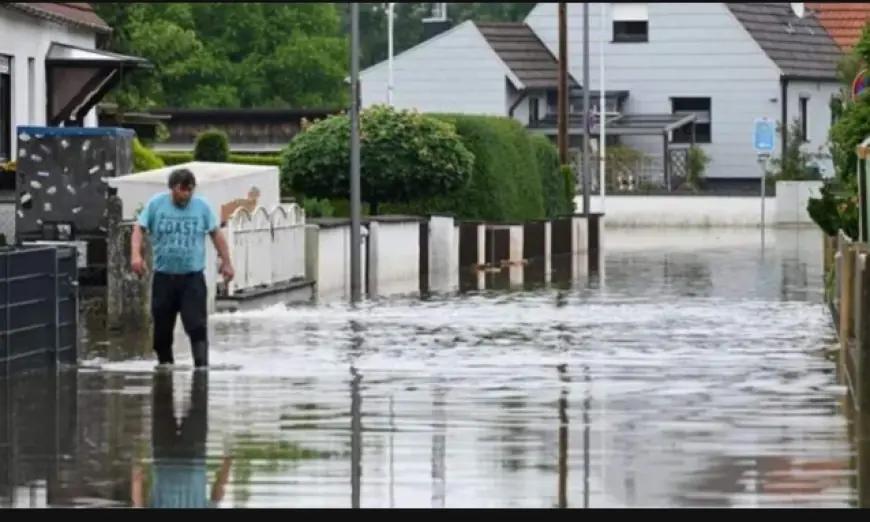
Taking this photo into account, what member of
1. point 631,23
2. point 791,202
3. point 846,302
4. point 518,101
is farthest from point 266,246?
point 631,23

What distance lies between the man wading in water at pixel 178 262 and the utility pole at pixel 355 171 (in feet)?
37.1

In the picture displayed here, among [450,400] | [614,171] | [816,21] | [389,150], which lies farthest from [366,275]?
[816,21]

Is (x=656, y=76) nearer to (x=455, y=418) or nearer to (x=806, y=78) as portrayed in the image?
(x=806, y=78)

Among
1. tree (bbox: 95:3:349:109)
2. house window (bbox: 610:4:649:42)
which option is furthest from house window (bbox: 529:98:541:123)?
tree (bbox: 95:3:349:109)

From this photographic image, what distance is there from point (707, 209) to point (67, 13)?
1425 inches

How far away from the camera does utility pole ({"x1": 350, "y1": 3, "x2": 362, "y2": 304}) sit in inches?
1208

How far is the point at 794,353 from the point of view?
811 inches

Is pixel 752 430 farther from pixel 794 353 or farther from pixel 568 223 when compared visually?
pixel 568 223

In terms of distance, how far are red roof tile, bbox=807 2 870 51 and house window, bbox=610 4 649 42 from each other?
309 inches

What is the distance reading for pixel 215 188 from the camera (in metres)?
28.2

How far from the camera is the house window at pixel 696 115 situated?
78375 mm

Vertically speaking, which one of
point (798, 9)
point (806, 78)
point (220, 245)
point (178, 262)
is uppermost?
point (798, 9)

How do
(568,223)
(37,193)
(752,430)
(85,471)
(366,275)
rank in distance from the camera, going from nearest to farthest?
(85,471) → (752,430) → (37,193) → (366,275) → (568,223)

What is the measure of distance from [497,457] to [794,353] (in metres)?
8.11
